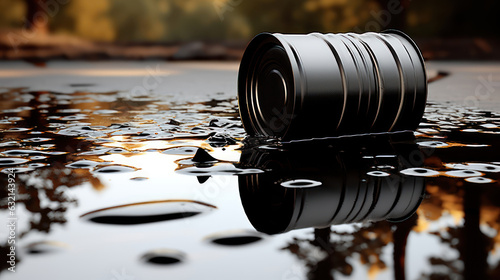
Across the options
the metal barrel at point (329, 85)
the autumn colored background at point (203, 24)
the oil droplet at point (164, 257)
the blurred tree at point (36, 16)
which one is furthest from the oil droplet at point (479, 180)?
the blurred tree at point (36, 16)

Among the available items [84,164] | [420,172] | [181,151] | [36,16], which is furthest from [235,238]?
[36,16]

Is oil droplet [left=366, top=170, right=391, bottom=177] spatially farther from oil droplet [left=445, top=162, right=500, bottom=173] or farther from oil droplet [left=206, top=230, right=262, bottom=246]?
oil droplet [left=206, top=230, right=262, bottom=246]

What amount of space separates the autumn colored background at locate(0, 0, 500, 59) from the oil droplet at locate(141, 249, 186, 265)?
12.8 m

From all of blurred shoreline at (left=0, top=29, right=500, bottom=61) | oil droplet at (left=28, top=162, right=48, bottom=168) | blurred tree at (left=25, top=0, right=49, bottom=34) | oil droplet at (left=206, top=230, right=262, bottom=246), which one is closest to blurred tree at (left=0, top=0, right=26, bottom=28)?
blurred tree at (left=25, top=0, right=49, bottom=34)

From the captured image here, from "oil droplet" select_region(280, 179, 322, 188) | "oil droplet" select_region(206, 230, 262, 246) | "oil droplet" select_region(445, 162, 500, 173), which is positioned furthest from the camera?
"oil droplet" select_region(445, 162, 500, 173)

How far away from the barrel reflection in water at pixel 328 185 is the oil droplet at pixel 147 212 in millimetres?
192

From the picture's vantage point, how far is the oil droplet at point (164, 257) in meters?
1.54

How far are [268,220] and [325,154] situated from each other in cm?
114

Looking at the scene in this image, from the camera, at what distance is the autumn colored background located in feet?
46.0

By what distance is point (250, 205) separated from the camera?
2053mm

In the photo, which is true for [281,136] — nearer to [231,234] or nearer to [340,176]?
[340,176]

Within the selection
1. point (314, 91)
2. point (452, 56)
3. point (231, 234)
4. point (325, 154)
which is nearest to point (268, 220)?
point (231, 234)

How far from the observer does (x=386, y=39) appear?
3549mm

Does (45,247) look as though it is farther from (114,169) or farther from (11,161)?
(11,161)
